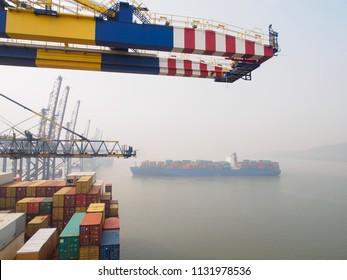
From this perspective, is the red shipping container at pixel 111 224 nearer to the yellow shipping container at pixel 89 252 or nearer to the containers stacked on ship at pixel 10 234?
the yellow shipping container at pixel 89 252

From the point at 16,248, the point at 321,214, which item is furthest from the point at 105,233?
the point at 321,214

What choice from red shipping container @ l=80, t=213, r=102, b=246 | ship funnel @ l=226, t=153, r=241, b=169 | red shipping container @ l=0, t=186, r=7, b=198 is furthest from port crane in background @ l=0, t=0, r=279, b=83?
ship funnel @ l=226, t=153, r=241, b=169

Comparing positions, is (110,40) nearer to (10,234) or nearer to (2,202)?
(10,234)

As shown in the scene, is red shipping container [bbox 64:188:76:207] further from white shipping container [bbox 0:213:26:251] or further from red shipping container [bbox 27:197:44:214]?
white shipping container [bbox 0:213:26:251]

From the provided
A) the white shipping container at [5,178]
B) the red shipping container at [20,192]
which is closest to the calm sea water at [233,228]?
the red shipping container at [20,192]

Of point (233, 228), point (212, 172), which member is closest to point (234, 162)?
point (212, 172)

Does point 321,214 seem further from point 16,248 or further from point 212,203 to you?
point 16,248
